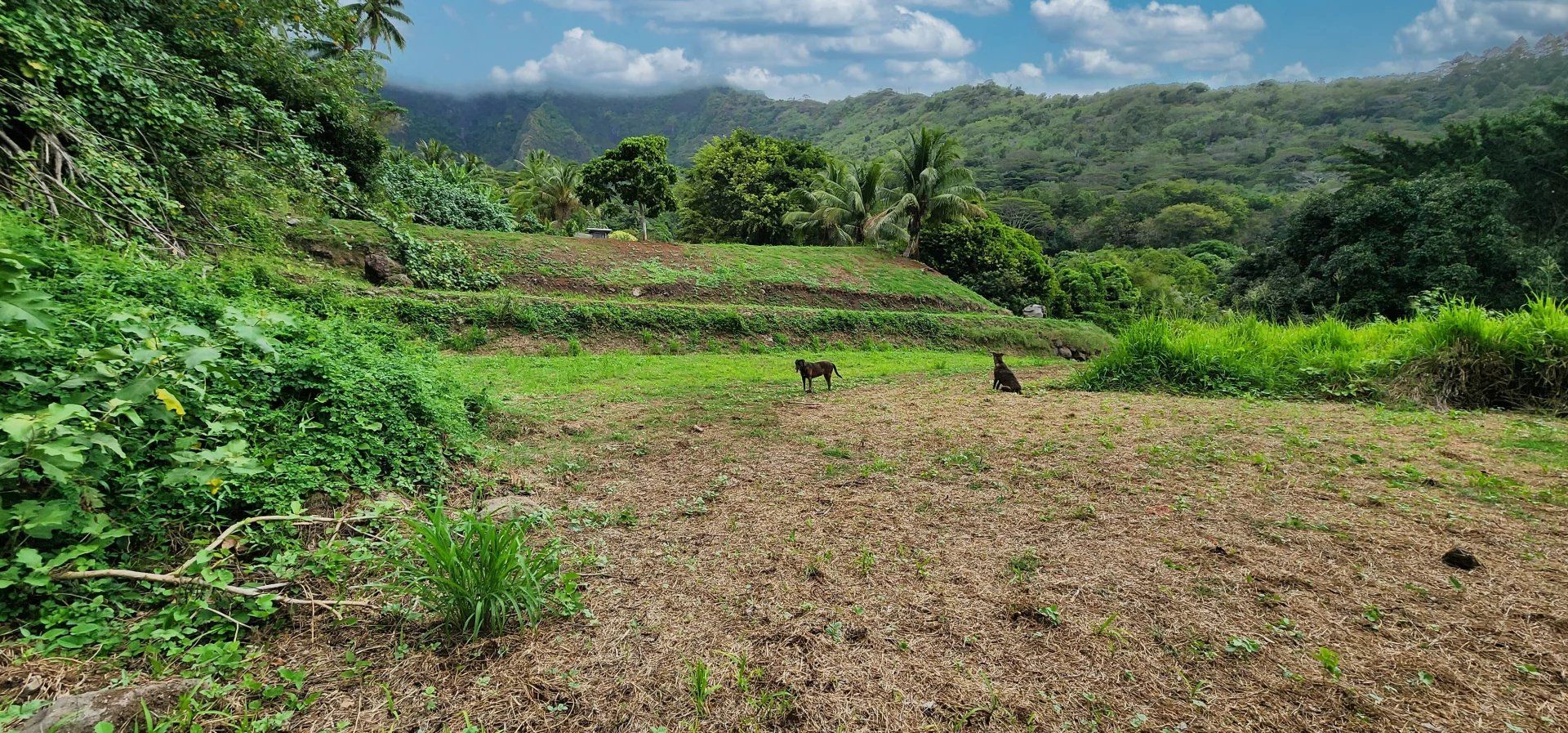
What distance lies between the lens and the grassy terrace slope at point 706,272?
58.7ft

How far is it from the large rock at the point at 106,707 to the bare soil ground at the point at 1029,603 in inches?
13.9

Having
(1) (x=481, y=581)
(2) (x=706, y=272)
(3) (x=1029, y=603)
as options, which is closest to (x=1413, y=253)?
(2) (x=706, y=272)

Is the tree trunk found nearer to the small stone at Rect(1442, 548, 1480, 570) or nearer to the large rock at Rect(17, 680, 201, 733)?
the small stone at Rect(1442, 548, 1480, 570)

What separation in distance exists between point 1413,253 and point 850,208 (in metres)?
21.6

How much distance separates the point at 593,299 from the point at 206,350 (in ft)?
48.5

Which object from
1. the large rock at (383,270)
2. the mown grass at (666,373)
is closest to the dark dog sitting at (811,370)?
the mown grass at (666,373)

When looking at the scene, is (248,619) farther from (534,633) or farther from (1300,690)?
(1300,690)

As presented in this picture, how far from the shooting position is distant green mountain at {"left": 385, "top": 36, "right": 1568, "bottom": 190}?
97250 millimetres

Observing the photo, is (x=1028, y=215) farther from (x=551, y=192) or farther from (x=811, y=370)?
(x=811, y=370)

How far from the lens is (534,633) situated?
2459mm

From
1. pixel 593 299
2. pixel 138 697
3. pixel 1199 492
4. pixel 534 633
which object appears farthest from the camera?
pixel 593 299

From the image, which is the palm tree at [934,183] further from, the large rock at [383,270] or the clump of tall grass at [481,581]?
the clump of tall grass at [481,581]

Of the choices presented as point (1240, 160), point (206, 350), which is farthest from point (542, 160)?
point (1240, 160)

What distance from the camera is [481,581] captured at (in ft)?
7.84
